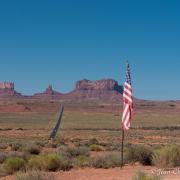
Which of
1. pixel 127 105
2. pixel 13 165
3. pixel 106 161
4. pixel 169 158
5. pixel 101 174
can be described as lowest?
pixel 101 174

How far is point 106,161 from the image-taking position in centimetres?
2234

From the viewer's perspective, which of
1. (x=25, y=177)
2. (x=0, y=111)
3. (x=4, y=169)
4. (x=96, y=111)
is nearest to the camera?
(x=25, y=177)

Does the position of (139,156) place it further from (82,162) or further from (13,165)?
(13,165)

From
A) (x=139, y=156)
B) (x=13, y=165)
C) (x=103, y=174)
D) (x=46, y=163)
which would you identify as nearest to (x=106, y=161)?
(x=139, y=156)

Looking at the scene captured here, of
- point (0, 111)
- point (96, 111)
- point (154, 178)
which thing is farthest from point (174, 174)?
point (96, 111)

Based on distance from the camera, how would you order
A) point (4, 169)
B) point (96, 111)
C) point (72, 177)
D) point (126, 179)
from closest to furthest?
point (126, 179), point (72, 177), point (4, 169), point (96, 111)

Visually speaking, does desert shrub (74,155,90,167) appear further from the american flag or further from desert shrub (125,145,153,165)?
the american flag

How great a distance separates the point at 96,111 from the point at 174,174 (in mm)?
136862

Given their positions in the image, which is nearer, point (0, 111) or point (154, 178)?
point (154, 178)

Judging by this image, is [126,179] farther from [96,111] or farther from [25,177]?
[96,111]

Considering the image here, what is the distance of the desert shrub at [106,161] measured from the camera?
72.7 feet

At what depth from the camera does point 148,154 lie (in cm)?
2380

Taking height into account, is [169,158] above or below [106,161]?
above

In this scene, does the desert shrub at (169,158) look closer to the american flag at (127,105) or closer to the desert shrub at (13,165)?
the american flag at (127,105)
